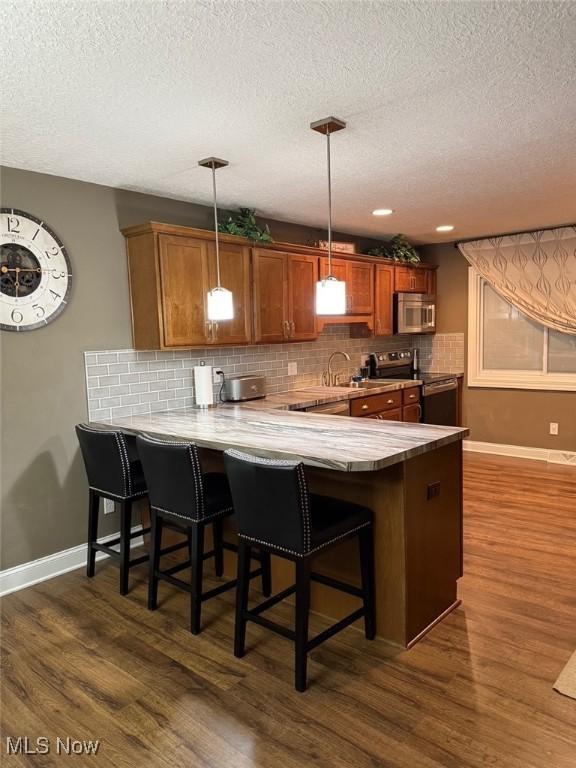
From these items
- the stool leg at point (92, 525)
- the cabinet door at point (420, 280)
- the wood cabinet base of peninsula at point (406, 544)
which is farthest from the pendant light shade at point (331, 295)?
the cabinet door at point (420, 280)

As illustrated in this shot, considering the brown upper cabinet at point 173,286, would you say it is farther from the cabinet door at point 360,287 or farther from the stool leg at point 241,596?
the stool leg at point 241,596

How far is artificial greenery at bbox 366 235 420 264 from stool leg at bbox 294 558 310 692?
4.10 meters

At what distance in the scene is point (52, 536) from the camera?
3285 millimetres

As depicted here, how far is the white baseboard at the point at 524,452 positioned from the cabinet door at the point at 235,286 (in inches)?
134

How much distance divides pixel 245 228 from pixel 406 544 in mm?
2663

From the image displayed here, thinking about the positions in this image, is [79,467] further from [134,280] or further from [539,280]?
[539,280]

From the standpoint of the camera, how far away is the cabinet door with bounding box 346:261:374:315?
5074mm

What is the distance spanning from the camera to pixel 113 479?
118 inches

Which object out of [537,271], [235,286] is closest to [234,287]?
[235,286]

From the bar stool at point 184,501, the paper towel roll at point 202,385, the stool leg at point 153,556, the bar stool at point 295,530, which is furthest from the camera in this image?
the paper towel roll at point 202,385

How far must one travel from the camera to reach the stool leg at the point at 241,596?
232 cm

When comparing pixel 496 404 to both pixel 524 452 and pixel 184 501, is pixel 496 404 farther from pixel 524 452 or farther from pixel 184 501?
pixel 184 501

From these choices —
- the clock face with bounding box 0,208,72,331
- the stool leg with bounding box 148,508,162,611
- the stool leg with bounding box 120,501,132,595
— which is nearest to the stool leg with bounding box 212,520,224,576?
the stool leg with bounding box 148,508,162,611

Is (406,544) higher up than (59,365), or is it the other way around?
(59,365)
